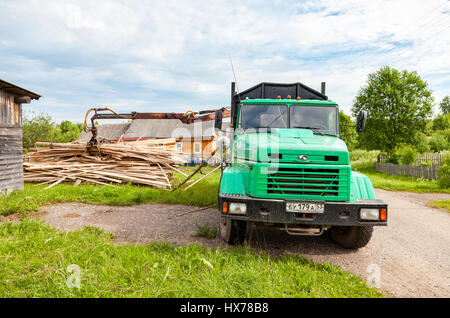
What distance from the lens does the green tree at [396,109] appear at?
85.3ft

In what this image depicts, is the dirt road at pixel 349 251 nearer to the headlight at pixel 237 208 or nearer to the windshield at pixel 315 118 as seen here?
the headlight at pixel 237 208

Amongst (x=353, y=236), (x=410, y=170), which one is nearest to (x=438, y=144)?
(x=410, y=170)

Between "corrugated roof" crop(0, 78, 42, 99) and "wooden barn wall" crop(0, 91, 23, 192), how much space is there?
0.55ft

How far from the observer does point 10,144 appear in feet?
29.5

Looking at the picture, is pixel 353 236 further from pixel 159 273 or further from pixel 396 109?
pixel 396 109

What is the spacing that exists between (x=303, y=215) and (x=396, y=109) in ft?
89.8

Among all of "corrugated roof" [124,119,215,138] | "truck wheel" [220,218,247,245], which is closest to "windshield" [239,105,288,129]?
"truck wheel" [220,218,247,245]

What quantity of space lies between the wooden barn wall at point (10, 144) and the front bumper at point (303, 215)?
8478 mm

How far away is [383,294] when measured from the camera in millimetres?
3201

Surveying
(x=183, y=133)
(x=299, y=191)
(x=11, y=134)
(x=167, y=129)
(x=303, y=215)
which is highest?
(x=167, y=129)

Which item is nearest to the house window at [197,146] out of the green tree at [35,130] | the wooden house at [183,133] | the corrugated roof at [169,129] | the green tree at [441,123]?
the wooden house at [183,133]

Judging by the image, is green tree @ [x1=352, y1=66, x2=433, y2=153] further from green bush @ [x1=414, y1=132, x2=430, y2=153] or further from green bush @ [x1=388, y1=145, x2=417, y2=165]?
green bush @ [x1=388, y1=145, x2=417, y2=165]

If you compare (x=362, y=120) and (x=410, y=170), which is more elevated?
(x=362, y=120)
